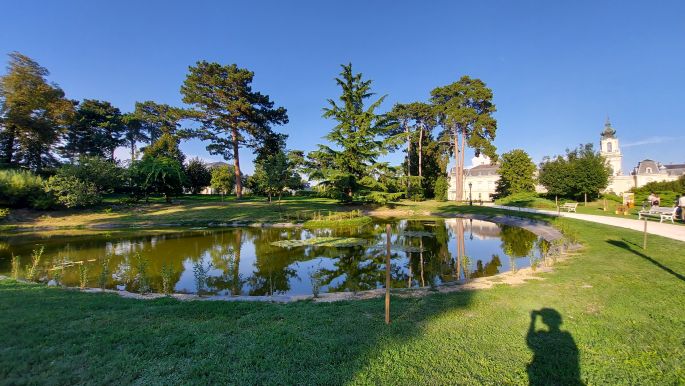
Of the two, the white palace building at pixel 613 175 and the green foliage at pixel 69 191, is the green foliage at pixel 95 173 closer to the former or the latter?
the green foliage at pixel 69 191

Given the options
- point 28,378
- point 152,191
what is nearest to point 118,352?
point 28,378

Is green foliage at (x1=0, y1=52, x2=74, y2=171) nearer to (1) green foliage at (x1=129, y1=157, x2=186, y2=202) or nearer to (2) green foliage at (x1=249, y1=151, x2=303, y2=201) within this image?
(1) green foliage at (x1=129, y1=157, x2=186, y2=202)

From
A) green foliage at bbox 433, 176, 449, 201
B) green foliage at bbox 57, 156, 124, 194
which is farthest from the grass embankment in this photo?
green foliage at bbox 433, 176, 449, 201

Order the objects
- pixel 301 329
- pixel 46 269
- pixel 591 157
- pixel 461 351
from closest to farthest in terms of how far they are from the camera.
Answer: pixel 461 351
pixel 301 329
pixel 46 269
pixel 591 157

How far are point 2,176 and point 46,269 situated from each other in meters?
18.2

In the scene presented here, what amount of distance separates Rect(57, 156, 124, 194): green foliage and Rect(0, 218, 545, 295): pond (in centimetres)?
918

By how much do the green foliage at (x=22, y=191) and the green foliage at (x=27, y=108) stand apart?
8.44m

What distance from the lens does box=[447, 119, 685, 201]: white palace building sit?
48.8 m

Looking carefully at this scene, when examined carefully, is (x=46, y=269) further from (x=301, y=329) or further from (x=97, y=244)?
(x=301, y=329)

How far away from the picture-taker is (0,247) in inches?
510

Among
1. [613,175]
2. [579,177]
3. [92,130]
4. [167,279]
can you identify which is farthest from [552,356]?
[613,175]

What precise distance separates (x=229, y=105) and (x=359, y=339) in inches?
1220

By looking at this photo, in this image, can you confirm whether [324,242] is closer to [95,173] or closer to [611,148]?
[95,173]

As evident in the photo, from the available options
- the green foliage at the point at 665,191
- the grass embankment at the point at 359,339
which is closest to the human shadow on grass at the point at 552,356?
the grass embankment at the point at 359,339
